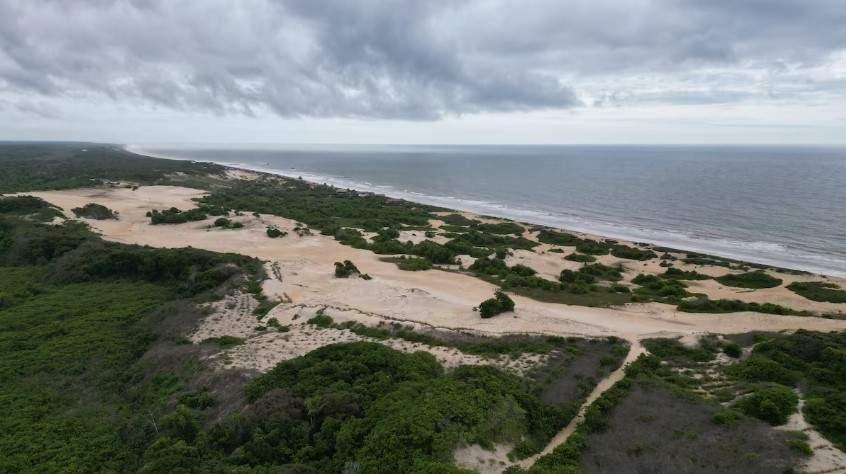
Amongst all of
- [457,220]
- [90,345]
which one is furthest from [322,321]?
[457,220]

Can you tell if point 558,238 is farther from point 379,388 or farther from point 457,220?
point 379,388

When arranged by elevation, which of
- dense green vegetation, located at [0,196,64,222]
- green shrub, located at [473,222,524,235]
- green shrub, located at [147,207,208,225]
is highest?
dense green vegetation, located at [0,196,64,222]

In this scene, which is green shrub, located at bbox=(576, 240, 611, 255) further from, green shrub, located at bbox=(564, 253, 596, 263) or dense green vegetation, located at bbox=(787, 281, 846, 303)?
dense green vegetation, located at bbox=(787, 281, 846, 303)

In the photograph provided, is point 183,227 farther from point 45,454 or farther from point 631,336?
point 631,336

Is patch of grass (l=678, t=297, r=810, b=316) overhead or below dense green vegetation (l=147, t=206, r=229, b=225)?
below

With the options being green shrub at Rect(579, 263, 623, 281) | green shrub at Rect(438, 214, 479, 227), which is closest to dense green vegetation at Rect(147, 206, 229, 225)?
green shrub at Rect(438, 214, 479, 227)

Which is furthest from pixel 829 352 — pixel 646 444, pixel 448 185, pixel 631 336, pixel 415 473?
pixel 448 185
